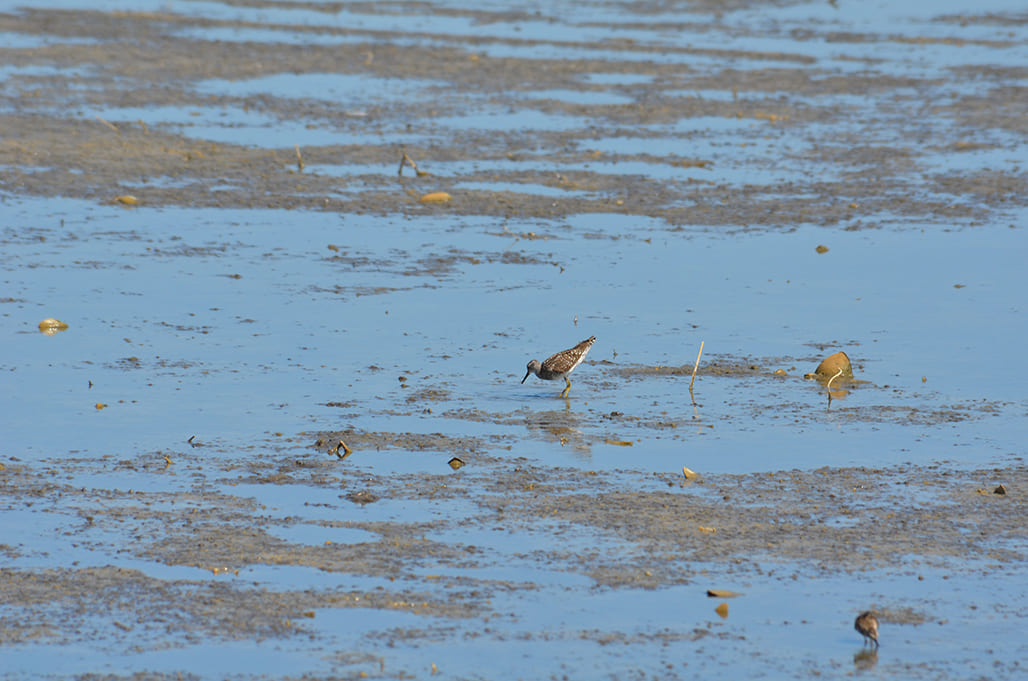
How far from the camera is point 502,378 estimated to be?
38.4ft

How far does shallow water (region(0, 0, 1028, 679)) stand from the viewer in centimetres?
735

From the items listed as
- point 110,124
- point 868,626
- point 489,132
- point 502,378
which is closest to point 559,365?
point 502,378

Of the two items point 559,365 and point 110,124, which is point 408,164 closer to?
point 110,124

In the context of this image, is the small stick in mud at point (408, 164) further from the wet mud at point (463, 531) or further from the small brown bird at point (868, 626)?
the small brown bird at point (868, 626)

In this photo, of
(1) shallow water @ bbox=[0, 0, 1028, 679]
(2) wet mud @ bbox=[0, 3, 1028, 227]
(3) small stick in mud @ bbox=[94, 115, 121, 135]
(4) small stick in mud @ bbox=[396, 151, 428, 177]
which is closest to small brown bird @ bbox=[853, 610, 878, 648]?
(1) shallow water @ bbox=[0, 0, 1028, 679]

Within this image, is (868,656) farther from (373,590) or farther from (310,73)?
(310,73)

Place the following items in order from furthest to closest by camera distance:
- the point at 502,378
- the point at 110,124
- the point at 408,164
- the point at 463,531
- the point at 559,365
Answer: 1. the point at 110,124
2. the point at 408,164
3. the point at 502,378
4. the point at 559,365
5. the point at 463,531

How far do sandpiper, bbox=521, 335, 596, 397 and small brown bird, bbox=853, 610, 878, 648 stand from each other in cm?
450

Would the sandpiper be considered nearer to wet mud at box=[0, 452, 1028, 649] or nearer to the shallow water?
the shallow water

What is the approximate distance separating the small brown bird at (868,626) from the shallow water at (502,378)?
125mm

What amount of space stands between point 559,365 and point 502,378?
598mm

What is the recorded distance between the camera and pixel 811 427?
10.6 meters

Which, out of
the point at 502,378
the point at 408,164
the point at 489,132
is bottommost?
the point at 502,378

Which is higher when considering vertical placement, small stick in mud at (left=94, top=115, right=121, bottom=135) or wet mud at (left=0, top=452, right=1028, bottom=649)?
small stick in mud at (left=94, top=115, right=121, bottom=135)
